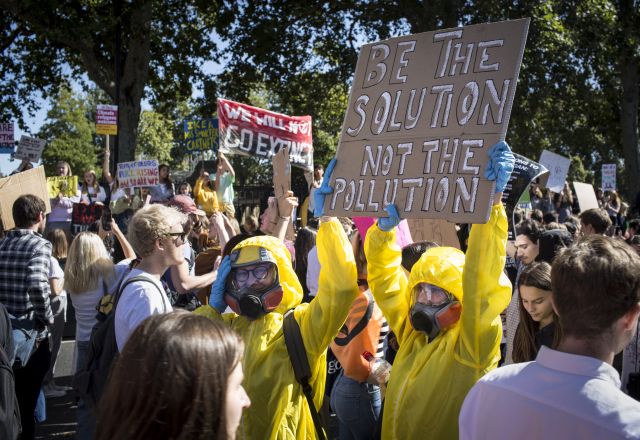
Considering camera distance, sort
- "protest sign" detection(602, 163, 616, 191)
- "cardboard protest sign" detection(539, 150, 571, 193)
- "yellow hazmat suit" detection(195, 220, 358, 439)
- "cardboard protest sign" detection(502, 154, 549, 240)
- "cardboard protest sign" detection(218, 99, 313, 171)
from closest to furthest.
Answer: "yellow hazmat suit" detection(195, 220, 358, 439), "cardboard protest sign" detection(502, 154, 549, 240), "cardboard protest sign" detection(218, 99, 313, 171), "cardboard protest sign" detection(539, 150, 571, 193), "protest sign" detection(602, 163, 616, 191)

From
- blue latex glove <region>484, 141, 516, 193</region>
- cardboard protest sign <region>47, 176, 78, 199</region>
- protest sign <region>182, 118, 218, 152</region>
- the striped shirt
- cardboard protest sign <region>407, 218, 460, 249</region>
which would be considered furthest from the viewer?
protest sign <region>182, 118, 218, 152</region>

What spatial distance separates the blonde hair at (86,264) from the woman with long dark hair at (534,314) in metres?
3.39

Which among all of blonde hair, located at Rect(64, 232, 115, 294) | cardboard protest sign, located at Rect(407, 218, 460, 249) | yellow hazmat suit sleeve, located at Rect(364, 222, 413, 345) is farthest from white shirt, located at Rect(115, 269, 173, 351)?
cardboard protest sign, located at Rect(407, 218, 460, 249)

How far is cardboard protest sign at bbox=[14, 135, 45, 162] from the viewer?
10.5 meters

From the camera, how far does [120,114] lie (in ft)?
50.9

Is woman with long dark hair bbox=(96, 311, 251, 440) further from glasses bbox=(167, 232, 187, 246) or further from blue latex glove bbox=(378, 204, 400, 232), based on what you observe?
glasses bbox=(167, 232, 187, 246)

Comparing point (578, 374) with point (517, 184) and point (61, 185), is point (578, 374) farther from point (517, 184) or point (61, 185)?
point (61, 185)

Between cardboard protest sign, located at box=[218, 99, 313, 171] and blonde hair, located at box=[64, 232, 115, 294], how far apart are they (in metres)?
2.35

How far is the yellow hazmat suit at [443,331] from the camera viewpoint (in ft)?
9.44

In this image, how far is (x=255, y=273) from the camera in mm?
3385

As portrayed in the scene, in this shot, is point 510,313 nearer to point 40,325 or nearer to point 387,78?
point 387,78

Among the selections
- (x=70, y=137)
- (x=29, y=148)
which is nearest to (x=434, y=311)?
(x=29, y=148)

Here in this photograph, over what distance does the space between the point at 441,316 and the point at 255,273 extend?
94cm

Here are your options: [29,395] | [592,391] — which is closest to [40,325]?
[29,395]
